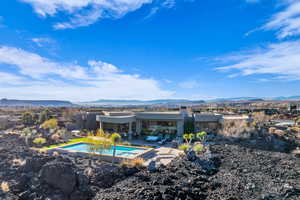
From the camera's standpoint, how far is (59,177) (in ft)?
33.0

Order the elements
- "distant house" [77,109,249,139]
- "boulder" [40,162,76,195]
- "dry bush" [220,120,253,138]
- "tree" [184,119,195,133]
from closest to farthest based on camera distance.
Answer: "boulder" [40,162,76,195]
"dry bush" [220,120,253,138]
"distant house" [77,109,249,139]
"tree" [184,119,195,133]

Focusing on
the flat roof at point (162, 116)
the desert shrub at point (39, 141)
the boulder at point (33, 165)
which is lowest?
the desert shrub at point (39, 141)

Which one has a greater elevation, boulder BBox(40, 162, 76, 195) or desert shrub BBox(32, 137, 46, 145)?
boulder BBox(40, 162, 76, 195)

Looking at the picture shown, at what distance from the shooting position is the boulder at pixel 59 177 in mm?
9945

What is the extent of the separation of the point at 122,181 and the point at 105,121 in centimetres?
1820

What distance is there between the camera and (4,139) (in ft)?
79.4

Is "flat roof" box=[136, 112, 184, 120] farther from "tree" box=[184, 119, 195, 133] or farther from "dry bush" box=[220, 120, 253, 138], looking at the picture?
"dry bush" box=[220, 120, 253, 138]

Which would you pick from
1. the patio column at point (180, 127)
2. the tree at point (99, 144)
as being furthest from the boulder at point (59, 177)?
the patio column at point (180, 127)

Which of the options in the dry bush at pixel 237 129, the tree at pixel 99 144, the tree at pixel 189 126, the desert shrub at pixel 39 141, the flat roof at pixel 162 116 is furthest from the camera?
the tree at pixel 189 126

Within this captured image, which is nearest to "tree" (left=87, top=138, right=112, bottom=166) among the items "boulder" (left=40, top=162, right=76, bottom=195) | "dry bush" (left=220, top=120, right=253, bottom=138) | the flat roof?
"boulder" (left=40, top=162, right=76, bottom=195)

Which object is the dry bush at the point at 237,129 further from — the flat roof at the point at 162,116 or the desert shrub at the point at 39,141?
the desert shrub at the point at 39,141

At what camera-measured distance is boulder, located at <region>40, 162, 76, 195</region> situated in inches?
392

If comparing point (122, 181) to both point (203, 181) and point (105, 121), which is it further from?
point (105, 121)

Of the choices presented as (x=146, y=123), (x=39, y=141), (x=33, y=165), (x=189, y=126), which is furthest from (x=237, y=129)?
(x=39, y=141)
